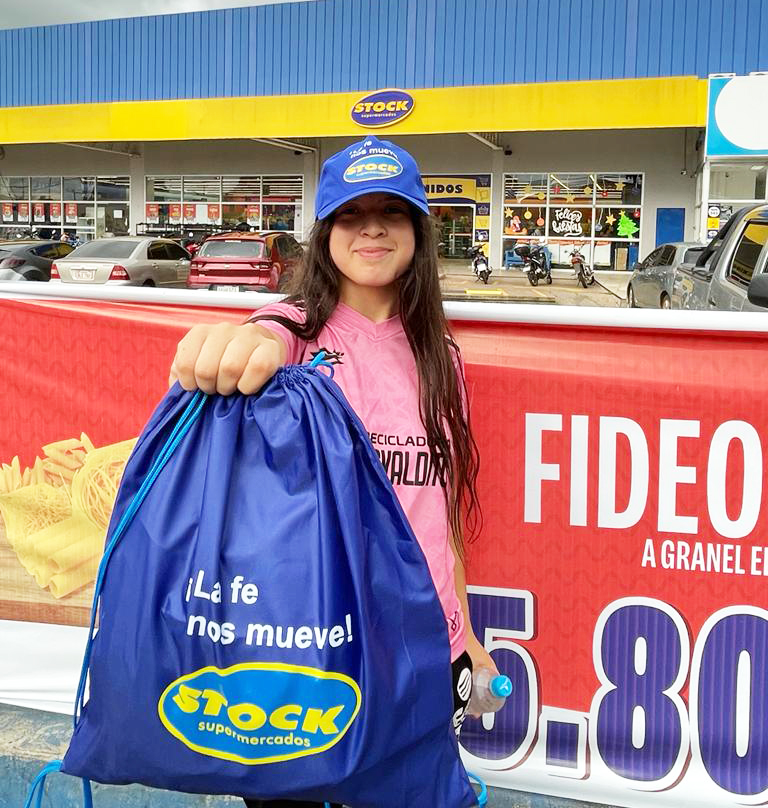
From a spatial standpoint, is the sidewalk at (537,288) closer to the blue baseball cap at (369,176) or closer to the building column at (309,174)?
the building column at (309,174)

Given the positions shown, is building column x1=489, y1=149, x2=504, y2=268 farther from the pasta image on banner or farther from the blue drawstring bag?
the blue drawstring bag

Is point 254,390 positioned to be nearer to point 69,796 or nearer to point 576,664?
point 576,664

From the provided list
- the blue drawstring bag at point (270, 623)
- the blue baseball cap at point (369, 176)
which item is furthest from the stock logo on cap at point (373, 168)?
the blue drawstring bag at point (270, 623)

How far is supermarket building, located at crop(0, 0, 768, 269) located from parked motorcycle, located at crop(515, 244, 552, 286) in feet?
11.8

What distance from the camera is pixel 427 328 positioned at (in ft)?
5.18

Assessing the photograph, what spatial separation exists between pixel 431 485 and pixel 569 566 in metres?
0.71

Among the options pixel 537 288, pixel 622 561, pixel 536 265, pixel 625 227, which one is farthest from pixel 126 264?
pixel 622 561

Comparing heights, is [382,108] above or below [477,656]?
above

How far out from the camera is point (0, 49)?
3378cm

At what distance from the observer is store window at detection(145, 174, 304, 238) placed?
30875 mm

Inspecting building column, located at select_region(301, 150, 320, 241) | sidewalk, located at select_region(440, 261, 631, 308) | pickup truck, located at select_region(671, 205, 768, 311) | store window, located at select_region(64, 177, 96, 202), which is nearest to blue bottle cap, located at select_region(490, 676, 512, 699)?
pickup truck, located at select_region(671, 205, 768, 311)

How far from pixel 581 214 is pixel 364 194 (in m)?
27.3

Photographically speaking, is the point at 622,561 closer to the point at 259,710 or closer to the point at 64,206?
the point at 259,710

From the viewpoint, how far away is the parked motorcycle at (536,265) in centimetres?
2259
